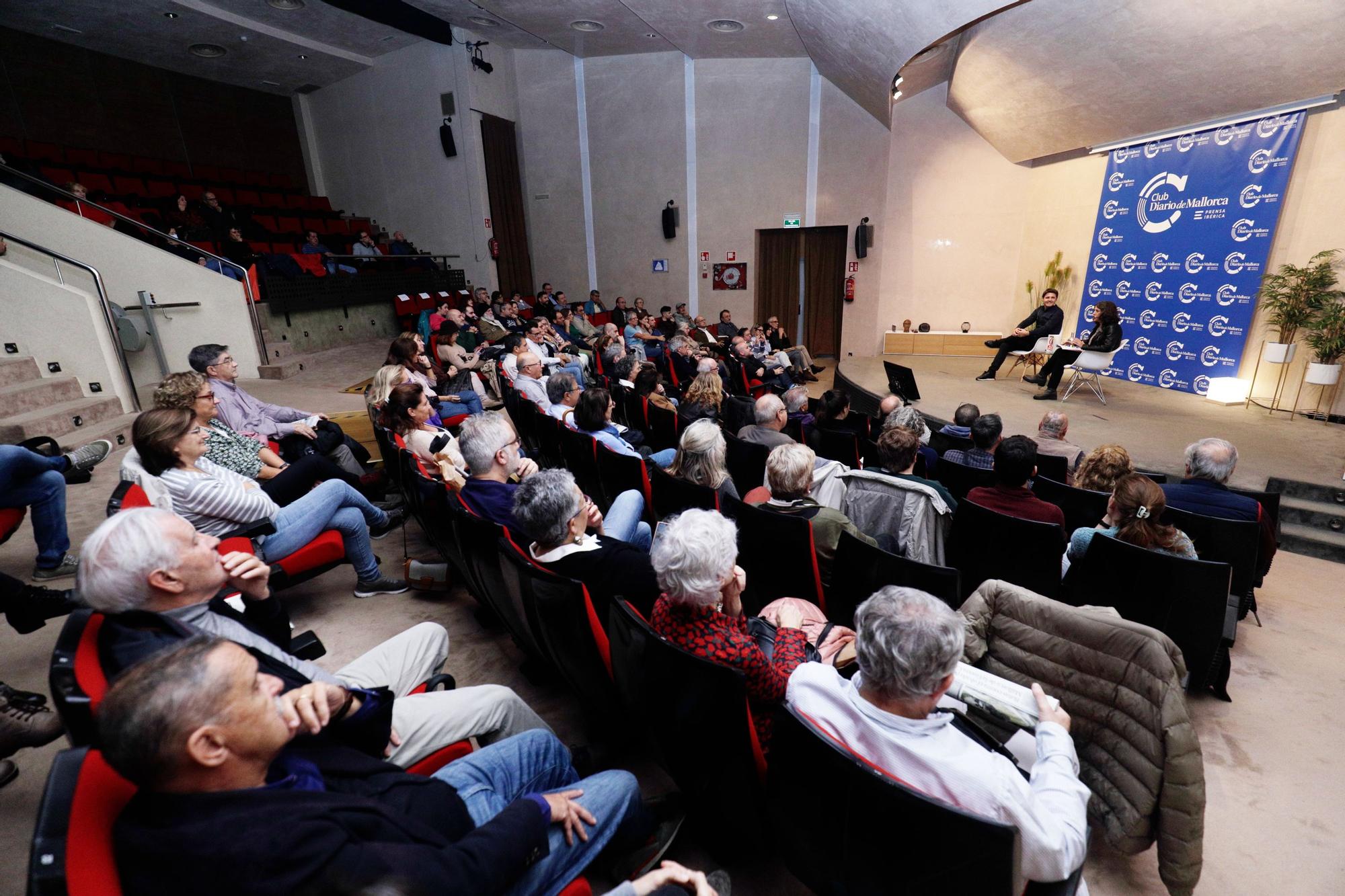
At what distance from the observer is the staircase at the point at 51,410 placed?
4285 mm

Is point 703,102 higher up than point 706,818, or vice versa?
point 703,102

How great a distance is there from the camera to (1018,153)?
9.02 metres

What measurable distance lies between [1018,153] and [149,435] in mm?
10685

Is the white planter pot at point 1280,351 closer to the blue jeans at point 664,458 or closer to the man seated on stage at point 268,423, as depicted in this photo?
Result: the blue jeans at point 664,458

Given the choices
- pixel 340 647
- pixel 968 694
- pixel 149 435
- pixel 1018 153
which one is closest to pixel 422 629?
pixel 340 647

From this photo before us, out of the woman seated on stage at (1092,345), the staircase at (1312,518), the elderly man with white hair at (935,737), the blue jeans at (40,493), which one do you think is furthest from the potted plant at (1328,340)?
the blue jeans at (40,493)

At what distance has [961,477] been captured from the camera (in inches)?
129

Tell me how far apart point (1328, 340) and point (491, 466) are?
Answer: 7.50m

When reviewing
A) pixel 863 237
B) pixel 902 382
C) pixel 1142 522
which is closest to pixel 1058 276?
pixel 863 237

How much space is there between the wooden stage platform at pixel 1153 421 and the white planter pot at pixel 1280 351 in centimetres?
55

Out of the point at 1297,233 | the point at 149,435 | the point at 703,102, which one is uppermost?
the point at 703,102

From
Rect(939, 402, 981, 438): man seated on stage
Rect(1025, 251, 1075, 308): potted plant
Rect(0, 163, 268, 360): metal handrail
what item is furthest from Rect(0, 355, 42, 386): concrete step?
Rect(1025, 251, 1075, 308): potted plant

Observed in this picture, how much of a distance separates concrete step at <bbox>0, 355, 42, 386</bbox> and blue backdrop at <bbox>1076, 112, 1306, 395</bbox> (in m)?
11.3

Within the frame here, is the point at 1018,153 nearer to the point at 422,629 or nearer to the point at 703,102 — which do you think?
the point at 703,102
